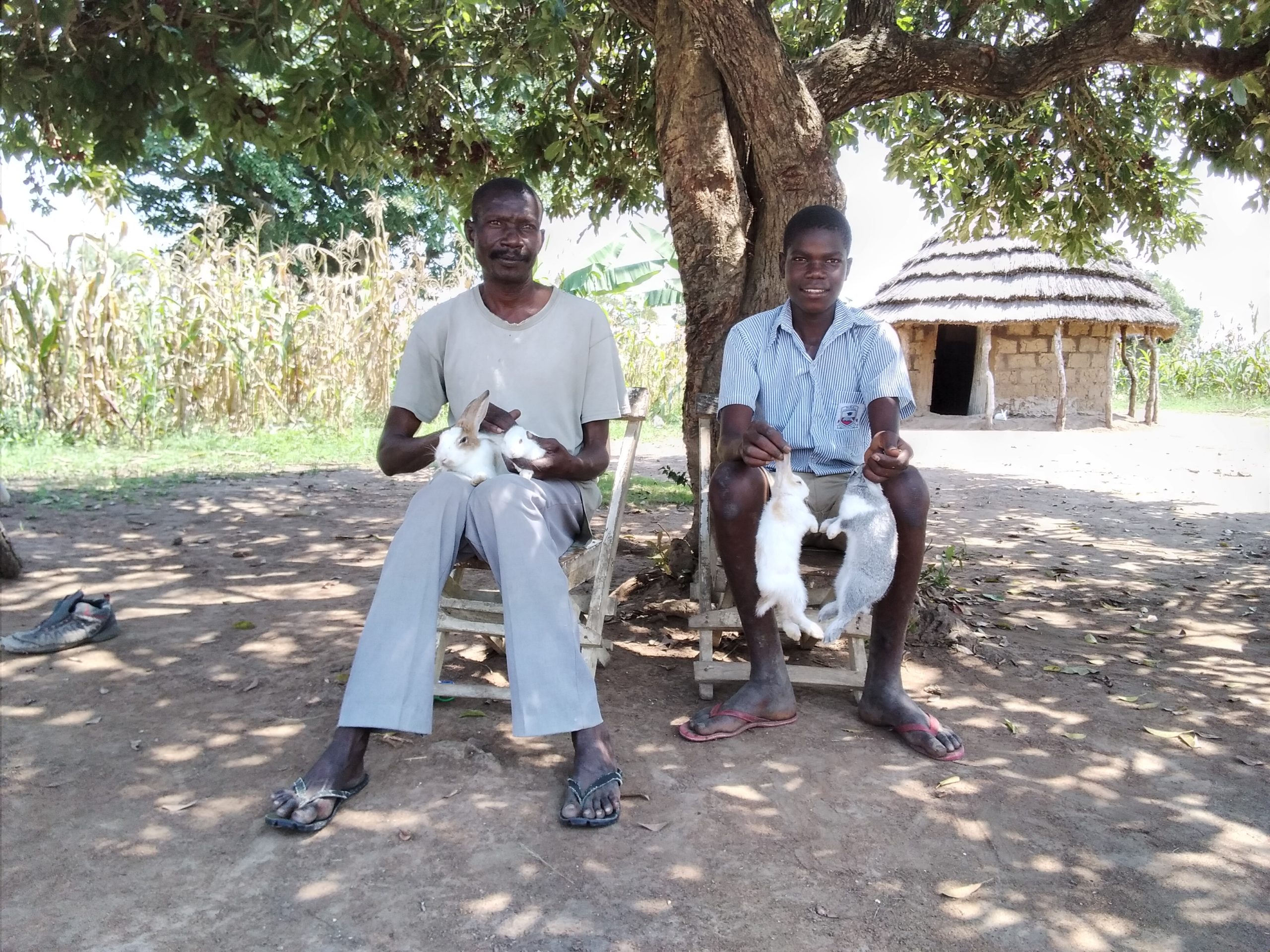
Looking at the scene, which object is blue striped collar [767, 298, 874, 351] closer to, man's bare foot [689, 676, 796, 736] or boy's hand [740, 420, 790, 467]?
boy's hand [740, 420, 790, 467]

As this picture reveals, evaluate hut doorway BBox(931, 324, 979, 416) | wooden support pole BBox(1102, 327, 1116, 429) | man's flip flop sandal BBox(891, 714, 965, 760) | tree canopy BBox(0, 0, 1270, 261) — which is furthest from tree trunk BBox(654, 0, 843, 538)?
hut doorway BBox(931, 324, 979, 416)

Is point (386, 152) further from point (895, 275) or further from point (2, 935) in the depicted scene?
point (895, 275)

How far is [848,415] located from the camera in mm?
→ 2973

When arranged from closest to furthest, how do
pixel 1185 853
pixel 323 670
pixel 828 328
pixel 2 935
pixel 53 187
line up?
pixel 2 935, pixel 1185 853, pixel 828 328, pixel 323 670, pixel 53 187

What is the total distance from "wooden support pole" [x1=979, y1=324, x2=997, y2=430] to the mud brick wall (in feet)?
0.48

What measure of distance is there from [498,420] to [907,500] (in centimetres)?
123

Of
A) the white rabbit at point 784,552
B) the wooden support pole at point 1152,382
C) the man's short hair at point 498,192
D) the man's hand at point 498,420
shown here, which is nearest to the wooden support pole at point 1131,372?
the wooden support pole at point 1152,382

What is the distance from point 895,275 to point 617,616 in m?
13.8

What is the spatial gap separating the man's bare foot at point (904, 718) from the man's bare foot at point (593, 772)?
820mm

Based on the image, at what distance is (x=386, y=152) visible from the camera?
17.0 feet

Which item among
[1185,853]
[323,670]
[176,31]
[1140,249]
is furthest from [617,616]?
[1140,249]

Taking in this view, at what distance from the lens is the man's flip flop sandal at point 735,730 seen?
2.68 m

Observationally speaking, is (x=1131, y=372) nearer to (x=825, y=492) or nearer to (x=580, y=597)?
(x=825, y=492)

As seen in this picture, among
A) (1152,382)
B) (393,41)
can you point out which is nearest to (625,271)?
(1152,382)
